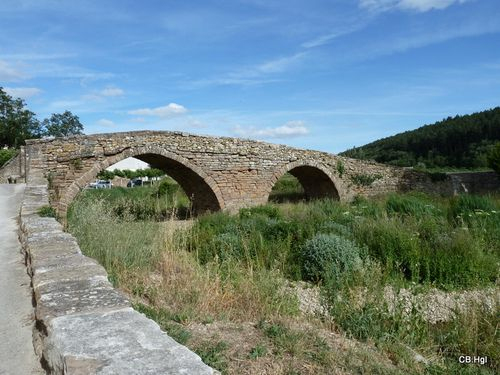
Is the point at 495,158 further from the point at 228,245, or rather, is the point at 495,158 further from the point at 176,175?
the point at 228,245

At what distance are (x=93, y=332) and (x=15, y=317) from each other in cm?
120

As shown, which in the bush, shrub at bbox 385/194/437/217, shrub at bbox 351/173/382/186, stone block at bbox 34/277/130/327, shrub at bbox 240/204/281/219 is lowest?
the bush

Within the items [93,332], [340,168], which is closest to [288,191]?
[340,168]

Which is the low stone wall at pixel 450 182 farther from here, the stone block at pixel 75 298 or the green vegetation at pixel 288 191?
the stone block at pixel 75 298

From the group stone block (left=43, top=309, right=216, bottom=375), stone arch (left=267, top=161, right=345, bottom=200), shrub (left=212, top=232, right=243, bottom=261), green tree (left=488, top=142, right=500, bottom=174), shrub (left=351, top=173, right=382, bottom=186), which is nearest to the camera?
stone block (left=43, top=309, right=216, bottom=375)

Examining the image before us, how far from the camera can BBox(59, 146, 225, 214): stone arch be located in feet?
41.2

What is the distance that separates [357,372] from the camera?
9.30 feet

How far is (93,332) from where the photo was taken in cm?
178

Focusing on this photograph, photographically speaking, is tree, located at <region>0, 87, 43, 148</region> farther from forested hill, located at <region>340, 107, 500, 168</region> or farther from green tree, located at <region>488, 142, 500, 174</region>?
green tree, located at <region>488, 142, 500, 174</region>

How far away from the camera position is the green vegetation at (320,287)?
3.06 meters

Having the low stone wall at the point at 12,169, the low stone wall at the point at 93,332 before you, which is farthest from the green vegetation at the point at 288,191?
the low stone wall at the point at 93,332

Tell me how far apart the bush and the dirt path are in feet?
12.7

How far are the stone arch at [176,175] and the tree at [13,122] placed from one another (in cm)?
2957

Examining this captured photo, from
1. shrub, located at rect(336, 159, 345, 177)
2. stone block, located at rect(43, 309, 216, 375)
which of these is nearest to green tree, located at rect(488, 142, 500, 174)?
shrub, located at rect(336, 159, 345, 177)
